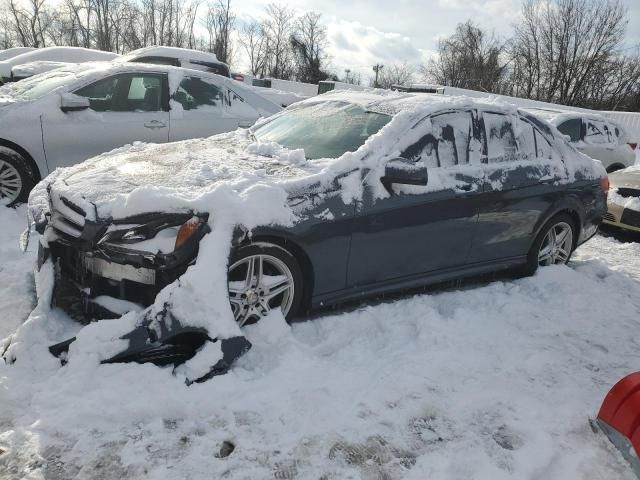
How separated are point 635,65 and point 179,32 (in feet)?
119

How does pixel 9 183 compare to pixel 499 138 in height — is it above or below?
below

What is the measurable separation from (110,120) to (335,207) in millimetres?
3842

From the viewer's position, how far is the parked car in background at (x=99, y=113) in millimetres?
5645

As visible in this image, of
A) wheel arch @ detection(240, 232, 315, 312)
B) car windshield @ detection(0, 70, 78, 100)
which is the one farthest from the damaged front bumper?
car windshield @ detection(0, 70, 78, 100)

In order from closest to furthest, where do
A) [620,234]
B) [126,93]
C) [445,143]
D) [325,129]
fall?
[445,143] < [325,129] < [126,93] < [620,234]

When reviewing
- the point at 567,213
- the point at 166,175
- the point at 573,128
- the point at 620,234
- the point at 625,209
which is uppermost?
the point at 573,128

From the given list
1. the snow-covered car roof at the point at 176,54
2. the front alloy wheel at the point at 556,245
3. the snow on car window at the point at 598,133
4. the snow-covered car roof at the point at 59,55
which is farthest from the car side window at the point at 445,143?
the snow-covered car roof at the point at 59,55

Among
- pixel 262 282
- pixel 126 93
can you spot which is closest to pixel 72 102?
pixel 126 93

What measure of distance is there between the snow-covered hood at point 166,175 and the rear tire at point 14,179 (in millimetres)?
2014

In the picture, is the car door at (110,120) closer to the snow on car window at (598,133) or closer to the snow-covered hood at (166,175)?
the snow-covered hood at (166,175)

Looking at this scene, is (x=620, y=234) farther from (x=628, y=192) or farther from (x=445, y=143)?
(x=445, y=143)

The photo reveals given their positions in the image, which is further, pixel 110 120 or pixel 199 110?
pixel 199 110

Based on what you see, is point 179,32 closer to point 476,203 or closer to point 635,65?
point 635,65

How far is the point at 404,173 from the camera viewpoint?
3.54 metres
